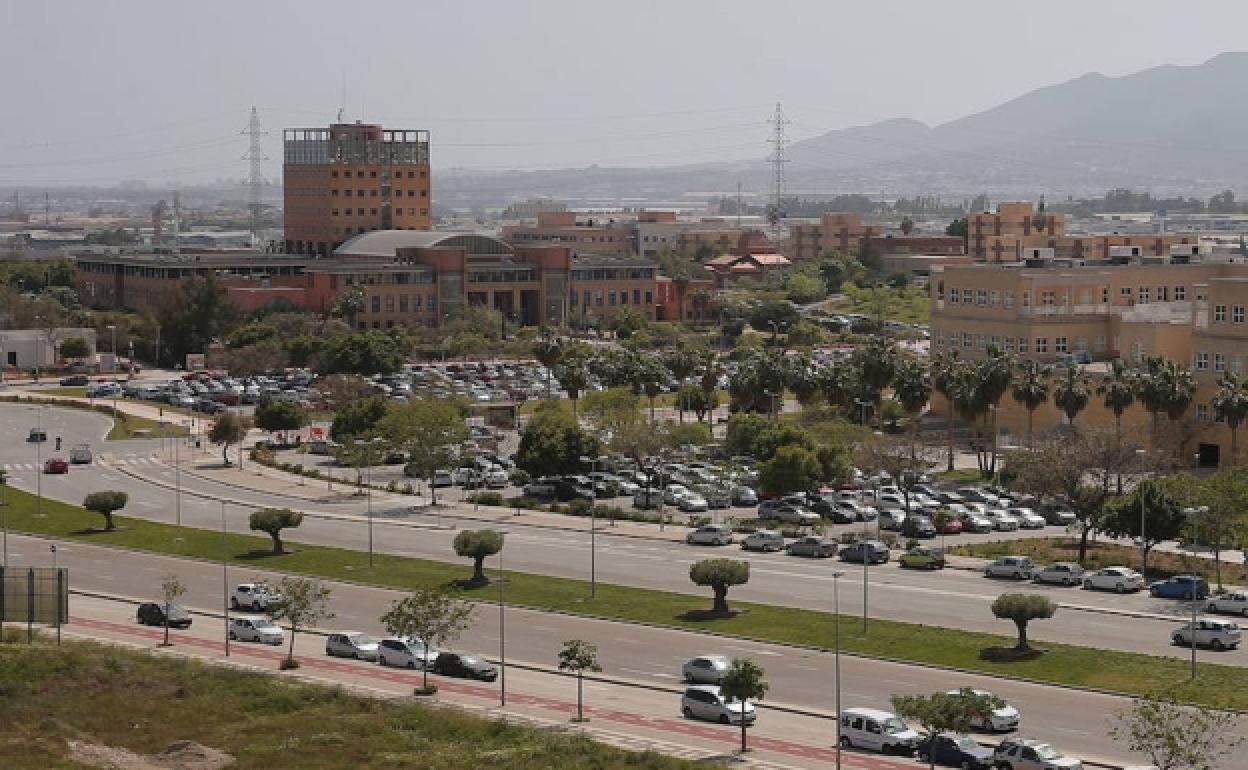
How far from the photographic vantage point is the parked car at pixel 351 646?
168 feet

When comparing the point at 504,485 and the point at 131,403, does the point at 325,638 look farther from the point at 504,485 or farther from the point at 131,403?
the point at 131,403

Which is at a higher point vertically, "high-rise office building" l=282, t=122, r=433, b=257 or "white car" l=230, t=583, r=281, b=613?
"high-rise office building" l=282, t=122, r=433, b=257

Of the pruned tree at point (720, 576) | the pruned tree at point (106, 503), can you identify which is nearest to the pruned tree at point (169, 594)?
the pruned tree at point (106, 503)

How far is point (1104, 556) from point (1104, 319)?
34.9 meters

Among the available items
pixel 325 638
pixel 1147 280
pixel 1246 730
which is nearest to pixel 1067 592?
pixel 1246 730

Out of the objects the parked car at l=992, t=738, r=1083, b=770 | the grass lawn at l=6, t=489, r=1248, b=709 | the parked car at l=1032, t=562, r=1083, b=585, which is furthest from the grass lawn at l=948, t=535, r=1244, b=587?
the parked car at l=992, t=738, r=1083, b=770

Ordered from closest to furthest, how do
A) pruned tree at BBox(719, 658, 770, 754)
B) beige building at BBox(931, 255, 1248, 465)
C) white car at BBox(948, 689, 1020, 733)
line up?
white car at BBox(948, 689, 1020, 733), pruned tree at BBox(719, 658, 770, 754), beige building at BBox(931, 255, 1248, 465)

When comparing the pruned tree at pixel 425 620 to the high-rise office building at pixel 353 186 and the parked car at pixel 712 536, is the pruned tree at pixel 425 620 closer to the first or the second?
the parked car at pixel 712 536

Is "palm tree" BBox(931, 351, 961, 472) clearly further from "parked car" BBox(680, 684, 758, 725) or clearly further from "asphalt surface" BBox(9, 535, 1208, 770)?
"parked car" BBox(680, 684, 758, 725)

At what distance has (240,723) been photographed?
44156 millimetres

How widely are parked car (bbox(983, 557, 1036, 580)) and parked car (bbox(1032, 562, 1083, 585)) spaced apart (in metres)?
0.35

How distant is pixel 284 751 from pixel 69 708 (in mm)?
7346

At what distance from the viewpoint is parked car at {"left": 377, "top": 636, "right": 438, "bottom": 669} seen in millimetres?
49469

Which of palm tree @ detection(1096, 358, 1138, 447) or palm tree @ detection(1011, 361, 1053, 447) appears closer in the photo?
palm tree @ detection(1096, 358, 1138, 447)
